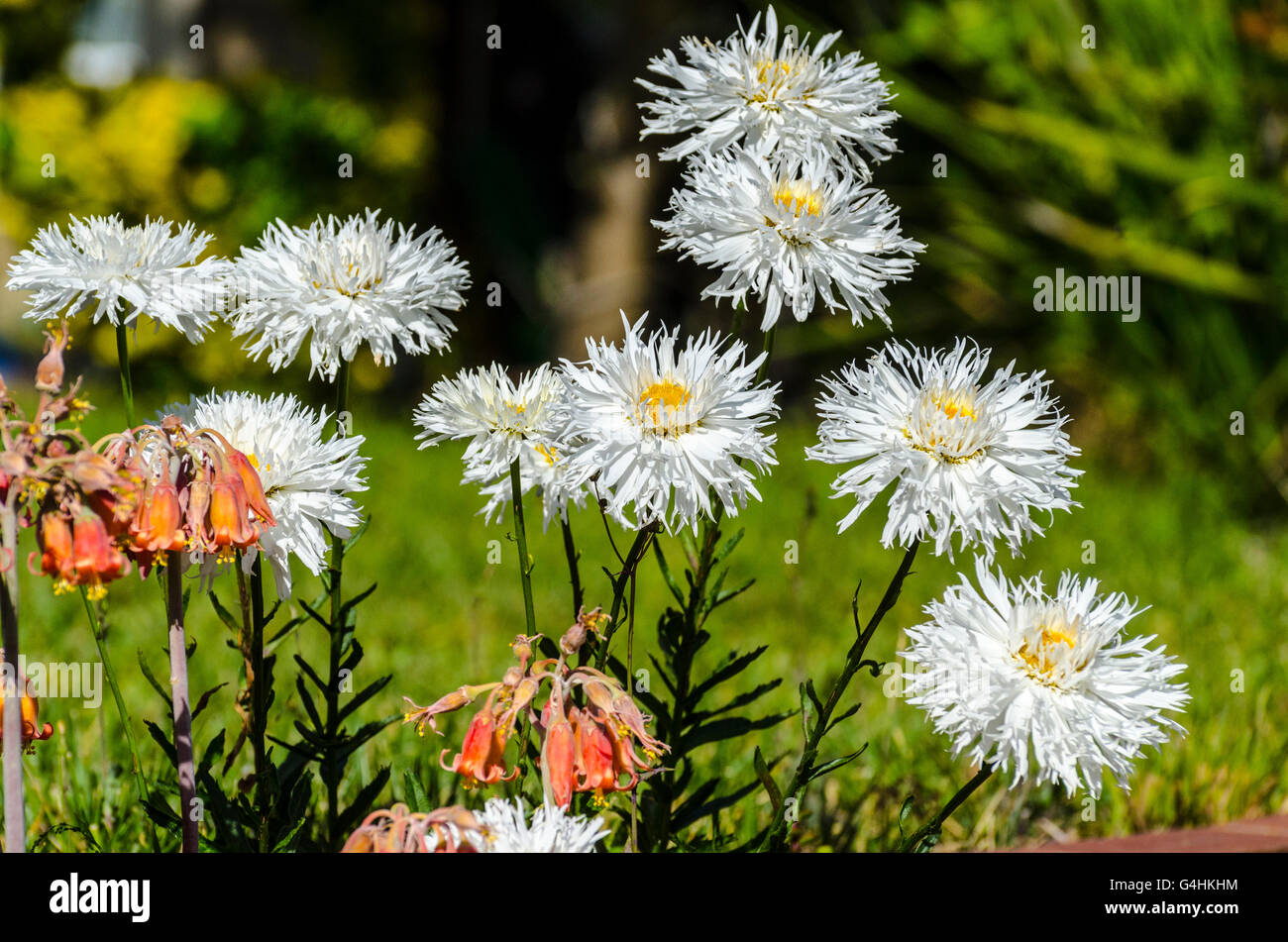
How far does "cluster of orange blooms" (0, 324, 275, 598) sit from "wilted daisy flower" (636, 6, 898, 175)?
2.06 ft

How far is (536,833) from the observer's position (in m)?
1.29

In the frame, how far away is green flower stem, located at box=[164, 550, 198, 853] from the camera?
135cm

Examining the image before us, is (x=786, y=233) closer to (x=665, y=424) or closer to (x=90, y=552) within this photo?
(x=665, y=424)

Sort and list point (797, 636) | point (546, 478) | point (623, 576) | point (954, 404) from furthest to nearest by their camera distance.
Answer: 1. point (797, 636)
2. point (546, 478)
3. point (623, 576)
4. point (954, 404)

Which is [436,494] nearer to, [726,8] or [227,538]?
[726,8]

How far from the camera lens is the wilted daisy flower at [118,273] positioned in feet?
4.73

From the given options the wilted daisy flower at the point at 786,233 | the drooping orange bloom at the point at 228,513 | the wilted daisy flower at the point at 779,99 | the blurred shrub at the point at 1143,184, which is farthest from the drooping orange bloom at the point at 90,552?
the blurred shrub at the point at 1143,184

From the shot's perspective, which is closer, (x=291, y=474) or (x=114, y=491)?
(x=114, y=491)

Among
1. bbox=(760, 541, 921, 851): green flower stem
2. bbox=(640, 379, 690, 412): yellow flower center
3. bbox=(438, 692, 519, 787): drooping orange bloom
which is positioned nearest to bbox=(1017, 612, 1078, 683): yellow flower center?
bbox=(760, 541, 921, 851): green flower stem

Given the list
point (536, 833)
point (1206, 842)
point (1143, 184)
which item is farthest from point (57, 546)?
point (1143, 184)

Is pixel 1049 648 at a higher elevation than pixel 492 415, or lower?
lower

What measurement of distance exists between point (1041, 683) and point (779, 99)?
0.72 m

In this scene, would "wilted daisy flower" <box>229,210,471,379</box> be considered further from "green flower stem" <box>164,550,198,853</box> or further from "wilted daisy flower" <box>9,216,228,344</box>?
"green flower stem" <box>164,550,198,853</box>

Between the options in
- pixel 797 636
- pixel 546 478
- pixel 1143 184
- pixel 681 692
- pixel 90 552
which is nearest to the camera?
pixel 90 552
